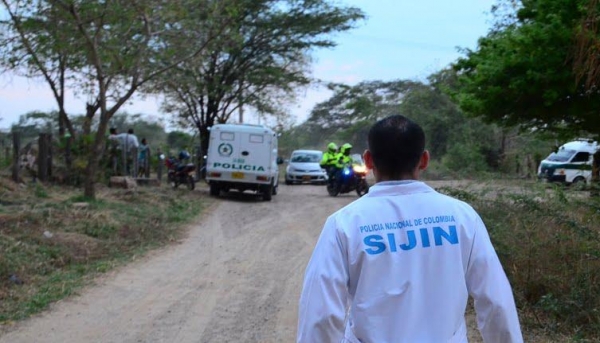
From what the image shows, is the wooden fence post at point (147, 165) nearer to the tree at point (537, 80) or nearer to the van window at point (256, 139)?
the van window at point (256, 139)

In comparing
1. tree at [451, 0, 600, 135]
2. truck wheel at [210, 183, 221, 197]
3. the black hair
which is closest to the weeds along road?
tree at [451, 0, 600, 135]

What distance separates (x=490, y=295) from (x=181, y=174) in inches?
858

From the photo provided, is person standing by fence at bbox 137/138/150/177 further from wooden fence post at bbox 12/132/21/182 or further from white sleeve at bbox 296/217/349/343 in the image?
white sleeve at bbox 296/217/349/343

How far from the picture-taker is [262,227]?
15867 millimetres

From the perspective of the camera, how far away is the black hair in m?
2.79

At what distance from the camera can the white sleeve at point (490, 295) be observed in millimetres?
2635

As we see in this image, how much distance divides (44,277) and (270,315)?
3.47 meters

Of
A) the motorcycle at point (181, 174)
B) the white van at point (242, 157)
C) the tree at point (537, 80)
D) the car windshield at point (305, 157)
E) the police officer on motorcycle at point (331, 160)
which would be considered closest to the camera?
the tree at point (537, 80)

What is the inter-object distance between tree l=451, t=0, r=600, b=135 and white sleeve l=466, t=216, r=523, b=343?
879cm

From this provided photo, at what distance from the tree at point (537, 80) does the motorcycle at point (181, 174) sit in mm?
11721

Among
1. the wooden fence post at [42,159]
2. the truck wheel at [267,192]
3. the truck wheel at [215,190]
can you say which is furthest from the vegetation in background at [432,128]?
the wooden fence post at [42,159]

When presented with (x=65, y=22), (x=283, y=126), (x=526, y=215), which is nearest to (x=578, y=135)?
(x=526, y=215)

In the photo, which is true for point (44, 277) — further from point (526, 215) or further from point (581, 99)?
point (581, 99)

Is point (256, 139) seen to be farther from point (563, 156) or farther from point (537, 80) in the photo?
point (563, 156)
